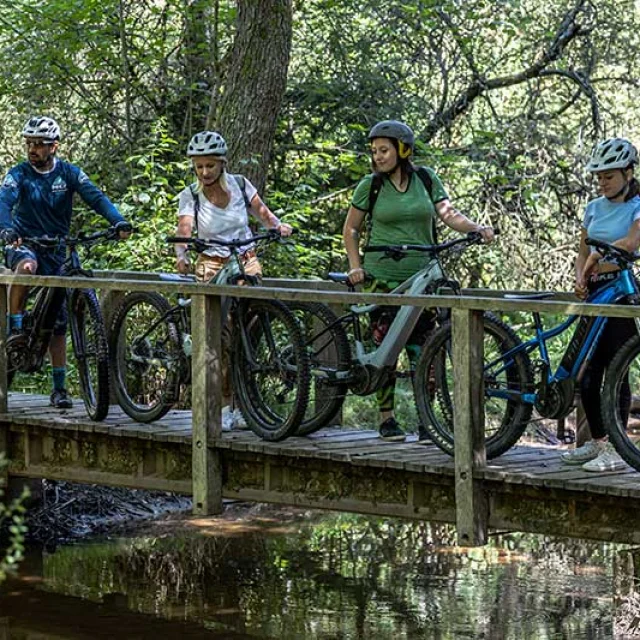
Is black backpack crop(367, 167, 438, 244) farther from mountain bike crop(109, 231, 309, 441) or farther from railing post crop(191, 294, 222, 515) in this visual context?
railing post crop(191, 294, 222, 515)

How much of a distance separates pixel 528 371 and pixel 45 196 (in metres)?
3.39

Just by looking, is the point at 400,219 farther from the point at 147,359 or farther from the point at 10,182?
the point at 10,182

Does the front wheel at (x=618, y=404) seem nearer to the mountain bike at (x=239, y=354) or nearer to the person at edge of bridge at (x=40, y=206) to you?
the mountain bike at (x=239, y=354)


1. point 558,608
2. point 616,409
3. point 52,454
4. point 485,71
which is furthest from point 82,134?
point 616,409

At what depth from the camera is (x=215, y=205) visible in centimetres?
811

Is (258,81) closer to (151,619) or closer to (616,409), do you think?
(151,619)

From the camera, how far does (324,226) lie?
14766 mm

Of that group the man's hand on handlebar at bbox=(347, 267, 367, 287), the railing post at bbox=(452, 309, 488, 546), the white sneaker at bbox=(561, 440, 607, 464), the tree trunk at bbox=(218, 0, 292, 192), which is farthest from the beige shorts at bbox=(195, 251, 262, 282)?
the tree trunk at bbox=(218, 0, 292, 192)

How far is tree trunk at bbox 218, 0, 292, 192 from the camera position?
11875mm

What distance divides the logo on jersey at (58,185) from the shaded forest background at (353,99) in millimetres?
3736

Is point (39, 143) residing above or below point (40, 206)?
above

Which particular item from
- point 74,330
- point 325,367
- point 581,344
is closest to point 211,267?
point 325,367

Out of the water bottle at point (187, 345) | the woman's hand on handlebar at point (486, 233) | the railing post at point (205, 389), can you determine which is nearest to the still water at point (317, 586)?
the railing post at point (205, 389)

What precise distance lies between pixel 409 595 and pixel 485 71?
769cm
